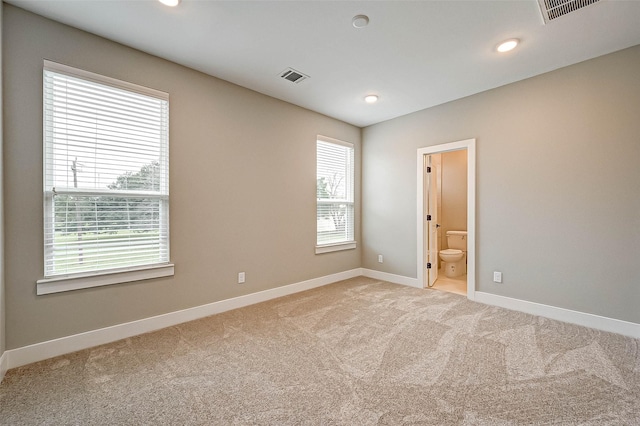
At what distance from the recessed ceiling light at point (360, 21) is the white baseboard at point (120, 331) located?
309 cm

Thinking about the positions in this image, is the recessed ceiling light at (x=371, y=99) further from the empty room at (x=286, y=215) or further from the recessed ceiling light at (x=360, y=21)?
the recessed ceiling light at (x=360, y=21)

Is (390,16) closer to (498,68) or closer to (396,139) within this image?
(498,68)

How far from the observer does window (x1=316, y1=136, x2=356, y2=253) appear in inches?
171

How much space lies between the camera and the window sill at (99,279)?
7.15 ft

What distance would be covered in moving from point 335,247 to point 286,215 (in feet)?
3.68

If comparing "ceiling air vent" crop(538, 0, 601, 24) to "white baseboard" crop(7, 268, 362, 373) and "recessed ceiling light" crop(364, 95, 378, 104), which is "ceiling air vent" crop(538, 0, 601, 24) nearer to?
"recessed ceiling light" crop(364, 95, 378, 104)

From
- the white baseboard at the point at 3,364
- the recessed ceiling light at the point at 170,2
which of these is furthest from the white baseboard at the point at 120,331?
the recessed ceiling light at the point at 170,2

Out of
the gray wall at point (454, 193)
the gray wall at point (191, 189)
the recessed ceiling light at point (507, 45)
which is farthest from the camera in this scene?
the gray wall at point (454, 193)

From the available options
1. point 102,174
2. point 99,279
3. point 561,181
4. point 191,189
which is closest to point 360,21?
point 191,189

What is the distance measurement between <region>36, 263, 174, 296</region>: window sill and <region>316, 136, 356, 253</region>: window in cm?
220

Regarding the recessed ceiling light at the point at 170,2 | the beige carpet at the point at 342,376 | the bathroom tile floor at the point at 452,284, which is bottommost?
the beige carpet at the point at 342,376

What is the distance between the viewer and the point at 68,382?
1.89 meters

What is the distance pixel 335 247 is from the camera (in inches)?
178

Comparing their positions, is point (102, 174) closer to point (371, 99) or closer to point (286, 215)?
point (286, 215)
